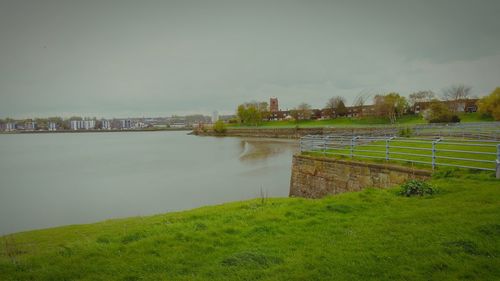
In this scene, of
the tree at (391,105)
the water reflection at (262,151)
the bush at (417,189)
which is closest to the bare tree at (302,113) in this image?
the tree at (391,105)

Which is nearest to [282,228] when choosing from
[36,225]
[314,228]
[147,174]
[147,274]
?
[314,228]

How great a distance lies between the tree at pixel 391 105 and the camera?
273ft

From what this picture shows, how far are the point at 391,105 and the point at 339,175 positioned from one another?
251ft

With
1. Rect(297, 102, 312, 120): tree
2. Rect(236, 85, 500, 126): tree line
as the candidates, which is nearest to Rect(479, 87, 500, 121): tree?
Rect(236, 85, 500, 126): tree line

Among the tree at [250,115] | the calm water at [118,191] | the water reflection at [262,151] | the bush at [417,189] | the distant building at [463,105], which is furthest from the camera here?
the tree at [250,115]

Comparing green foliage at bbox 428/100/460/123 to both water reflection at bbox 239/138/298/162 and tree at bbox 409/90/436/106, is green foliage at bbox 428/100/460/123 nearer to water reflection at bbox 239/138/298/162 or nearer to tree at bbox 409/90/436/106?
water reflection at bbox 239/138/298/162

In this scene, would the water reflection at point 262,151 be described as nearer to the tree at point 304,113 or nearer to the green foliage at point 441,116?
the green foliage at point 441,116

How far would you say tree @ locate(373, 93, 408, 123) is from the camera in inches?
3280

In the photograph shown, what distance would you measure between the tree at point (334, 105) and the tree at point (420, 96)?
3352 centimetres

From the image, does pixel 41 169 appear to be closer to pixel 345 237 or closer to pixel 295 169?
pixel 295 169

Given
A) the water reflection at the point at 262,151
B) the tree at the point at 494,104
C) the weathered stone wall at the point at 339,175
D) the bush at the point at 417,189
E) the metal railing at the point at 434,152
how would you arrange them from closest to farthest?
1. the bush at the point at 417,189
2. the metal railing at the point at 434,152
3. the weathered stone wall at the point at 339,175
4. the water reflection at the point at 262,151
5. the tree at the point at 494,104

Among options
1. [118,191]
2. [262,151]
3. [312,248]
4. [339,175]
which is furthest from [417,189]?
[262,151]

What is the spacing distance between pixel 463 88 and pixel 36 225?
350 ft

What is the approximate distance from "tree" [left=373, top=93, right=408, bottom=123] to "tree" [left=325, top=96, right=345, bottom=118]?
3391 cm
